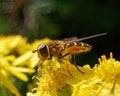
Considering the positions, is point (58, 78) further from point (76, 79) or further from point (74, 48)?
point (74, 48)

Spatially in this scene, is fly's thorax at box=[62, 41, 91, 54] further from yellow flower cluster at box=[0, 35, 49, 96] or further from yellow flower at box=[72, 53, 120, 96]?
yellow flower cluster at box=[0, 35, 49, 96]

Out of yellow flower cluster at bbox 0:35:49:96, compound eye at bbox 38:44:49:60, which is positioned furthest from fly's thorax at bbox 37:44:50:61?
yellow flower cluster at bbox 0:35:49:96

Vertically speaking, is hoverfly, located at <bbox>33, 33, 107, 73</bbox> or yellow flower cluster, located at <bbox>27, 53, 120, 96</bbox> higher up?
hoverfly, located at <bbox>33, 33, 107, 73</bbox>

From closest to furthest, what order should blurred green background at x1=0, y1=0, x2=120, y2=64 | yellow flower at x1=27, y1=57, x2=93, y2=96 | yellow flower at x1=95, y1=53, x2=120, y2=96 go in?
yellow flower at x1=95, y1=53, x2=120, y2=96, yellow flower at x1=27, y1=57, x2=93, y2=96, blurred green background at x1=0, y1=0, x2=120, y2=64

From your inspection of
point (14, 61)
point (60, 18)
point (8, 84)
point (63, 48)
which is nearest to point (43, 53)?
point (63, 48)

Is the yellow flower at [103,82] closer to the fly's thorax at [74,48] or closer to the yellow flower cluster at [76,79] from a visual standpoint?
the yellow flower cluster at [76,79]

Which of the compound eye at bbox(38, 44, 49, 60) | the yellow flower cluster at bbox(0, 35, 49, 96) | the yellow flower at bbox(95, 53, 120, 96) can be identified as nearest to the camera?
the yellow flower at bbox(95, 53, 120, 96)
